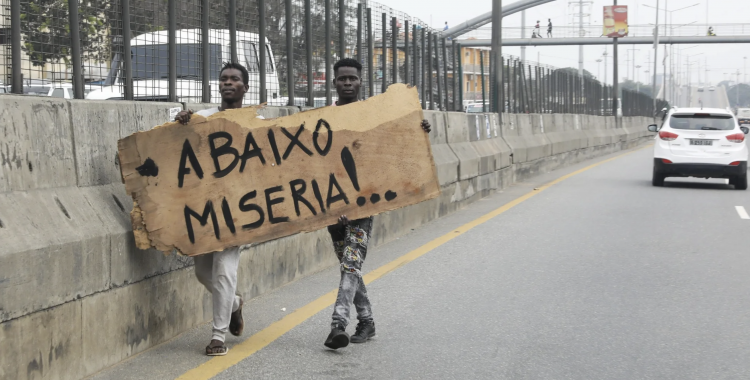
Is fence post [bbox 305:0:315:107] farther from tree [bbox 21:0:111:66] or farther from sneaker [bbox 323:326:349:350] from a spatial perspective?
sneaker [bbox 323:326:349:350]

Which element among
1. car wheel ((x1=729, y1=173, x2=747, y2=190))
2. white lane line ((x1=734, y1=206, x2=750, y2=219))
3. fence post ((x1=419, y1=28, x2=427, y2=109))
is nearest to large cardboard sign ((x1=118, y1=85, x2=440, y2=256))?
white lane line ((x1=734, y1=206, x2=750, y2=219))

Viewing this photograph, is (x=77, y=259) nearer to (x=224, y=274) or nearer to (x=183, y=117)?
(x=224, y=274)

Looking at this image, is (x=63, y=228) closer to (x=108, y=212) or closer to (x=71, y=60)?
(x=108, y=212)

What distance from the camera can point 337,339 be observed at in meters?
5.65

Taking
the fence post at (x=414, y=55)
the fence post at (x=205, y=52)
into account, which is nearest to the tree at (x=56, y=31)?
the fence post at (x=205, y=52)

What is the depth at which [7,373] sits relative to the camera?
4.27 meters

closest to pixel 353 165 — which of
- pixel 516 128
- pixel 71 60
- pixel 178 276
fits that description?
pixel 178 276

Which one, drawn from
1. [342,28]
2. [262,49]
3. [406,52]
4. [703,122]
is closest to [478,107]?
[703,122]

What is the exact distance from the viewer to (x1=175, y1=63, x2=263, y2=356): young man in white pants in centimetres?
552

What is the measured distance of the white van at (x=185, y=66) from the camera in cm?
714

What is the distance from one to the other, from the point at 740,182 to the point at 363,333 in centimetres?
1523

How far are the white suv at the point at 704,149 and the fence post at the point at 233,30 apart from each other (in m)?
12.9

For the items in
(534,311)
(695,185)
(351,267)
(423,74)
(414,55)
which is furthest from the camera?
(695,185)

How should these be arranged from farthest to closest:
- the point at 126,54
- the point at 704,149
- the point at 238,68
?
the point at 704,149, the point at 126,54, the point at 238,68
